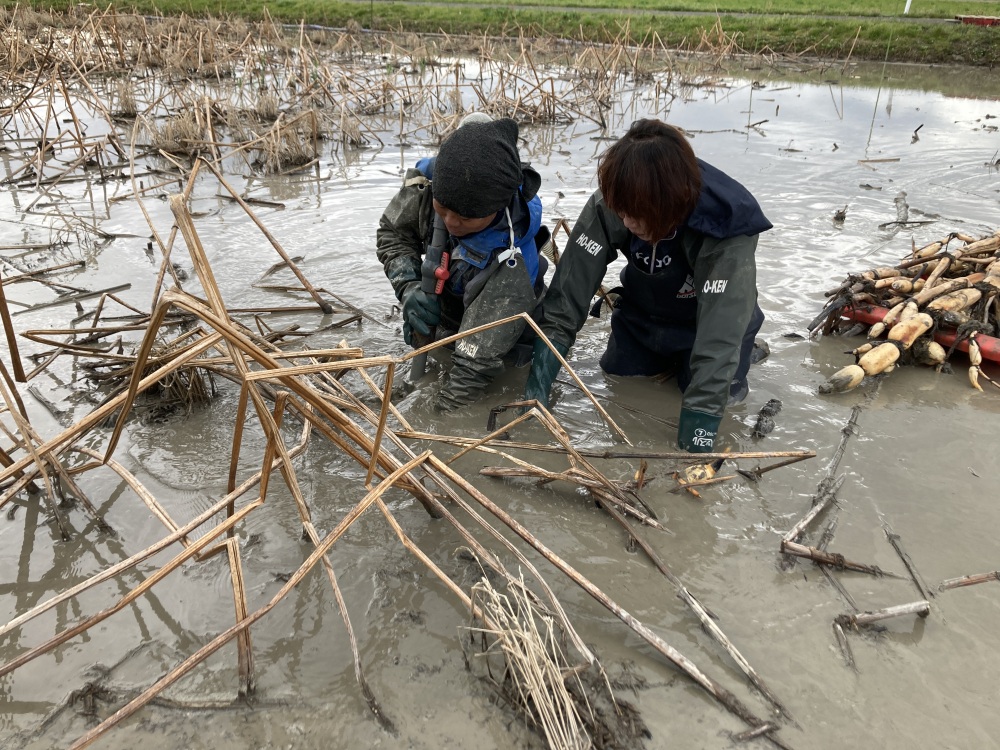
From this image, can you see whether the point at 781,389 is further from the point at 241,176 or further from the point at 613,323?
the point at 241,176

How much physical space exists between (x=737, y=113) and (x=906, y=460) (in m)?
9.01

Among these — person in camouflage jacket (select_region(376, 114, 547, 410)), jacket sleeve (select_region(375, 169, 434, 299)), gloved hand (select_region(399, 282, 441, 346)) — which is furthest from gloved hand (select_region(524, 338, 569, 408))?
jacket sleeve (select_region(375, 169, 434, 299))

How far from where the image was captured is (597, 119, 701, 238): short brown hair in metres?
2.53

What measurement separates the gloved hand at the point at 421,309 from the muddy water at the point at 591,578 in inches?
14.0

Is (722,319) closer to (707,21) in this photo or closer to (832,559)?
(832,559)

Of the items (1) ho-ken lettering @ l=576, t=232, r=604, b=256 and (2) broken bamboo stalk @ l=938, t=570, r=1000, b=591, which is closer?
(2) broken bamboo stalk @ l=938, t=570, r=1000, b=591

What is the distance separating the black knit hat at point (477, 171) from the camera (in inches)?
115

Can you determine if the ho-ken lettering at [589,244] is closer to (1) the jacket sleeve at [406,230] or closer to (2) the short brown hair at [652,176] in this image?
(2) the short brown hair at [652,176]

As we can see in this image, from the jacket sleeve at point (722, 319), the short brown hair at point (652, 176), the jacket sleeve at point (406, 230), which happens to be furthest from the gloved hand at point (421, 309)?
the jacket sleeve at point (722, 319)

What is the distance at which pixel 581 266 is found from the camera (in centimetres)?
314

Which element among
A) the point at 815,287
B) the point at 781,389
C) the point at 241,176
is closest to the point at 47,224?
the point at 241,176

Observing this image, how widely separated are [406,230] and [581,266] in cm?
119

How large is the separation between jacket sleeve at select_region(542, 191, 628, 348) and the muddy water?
0.52m

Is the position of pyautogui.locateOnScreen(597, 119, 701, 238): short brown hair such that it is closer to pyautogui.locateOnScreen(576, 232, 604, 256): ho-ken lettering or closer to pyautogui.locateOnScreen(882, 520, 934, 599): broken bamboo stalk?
pyautogui.locateOnScreen(576, 232, 604, 256): ho-ken lettering
